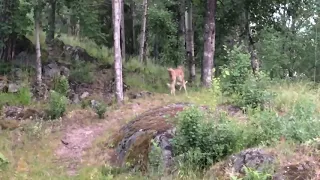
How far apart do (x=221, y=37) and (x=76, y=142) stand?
12.4 m

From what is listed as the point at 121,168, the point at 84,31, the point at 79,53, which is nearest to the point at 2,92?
the point at 79,53

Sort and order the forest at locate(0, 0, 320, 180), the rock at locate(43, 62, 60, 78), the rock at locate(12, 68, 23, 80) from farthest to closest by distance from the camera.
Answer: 1. the rock at locate(43, 62, 60, 78)
2. the rock at locate(12, 68, 23, 80)
3. the forest at locate(0, 0, 320, 180)

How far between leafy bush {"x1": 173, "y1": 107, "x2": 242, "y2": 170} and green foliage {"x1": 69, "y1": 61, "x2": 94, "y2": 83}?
402 inches

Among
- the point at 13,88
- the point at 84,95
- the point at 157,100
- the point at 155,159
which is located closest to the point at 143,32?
the point at 84,95

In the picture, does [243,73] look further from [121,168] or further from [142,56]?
[142,56]

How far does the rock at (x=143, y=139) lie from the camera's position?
306 inches

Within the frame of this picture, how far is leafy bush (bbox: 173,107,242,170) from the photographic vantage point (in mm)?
6980

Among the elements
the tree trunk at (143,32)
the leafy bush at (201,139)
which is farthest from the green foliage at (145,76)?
the leafy bush at (201,139)

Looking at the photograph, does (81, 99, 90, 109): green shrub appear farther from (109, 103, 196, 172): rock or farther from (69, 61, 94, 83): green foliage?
(109, 103, 196, 172): rock

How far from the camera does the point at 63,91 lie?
49.8ft

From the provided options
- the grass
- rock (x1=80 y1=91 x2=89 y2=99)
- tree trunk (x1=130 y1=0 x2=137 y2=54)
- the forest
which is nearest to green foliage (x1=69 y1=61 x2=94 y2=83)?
the forest

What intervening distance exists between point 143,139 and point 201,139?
1602 mm

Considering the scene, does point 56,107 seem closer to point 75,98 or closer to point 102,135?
point 102,135

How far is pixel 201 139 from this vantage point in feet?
23.6
